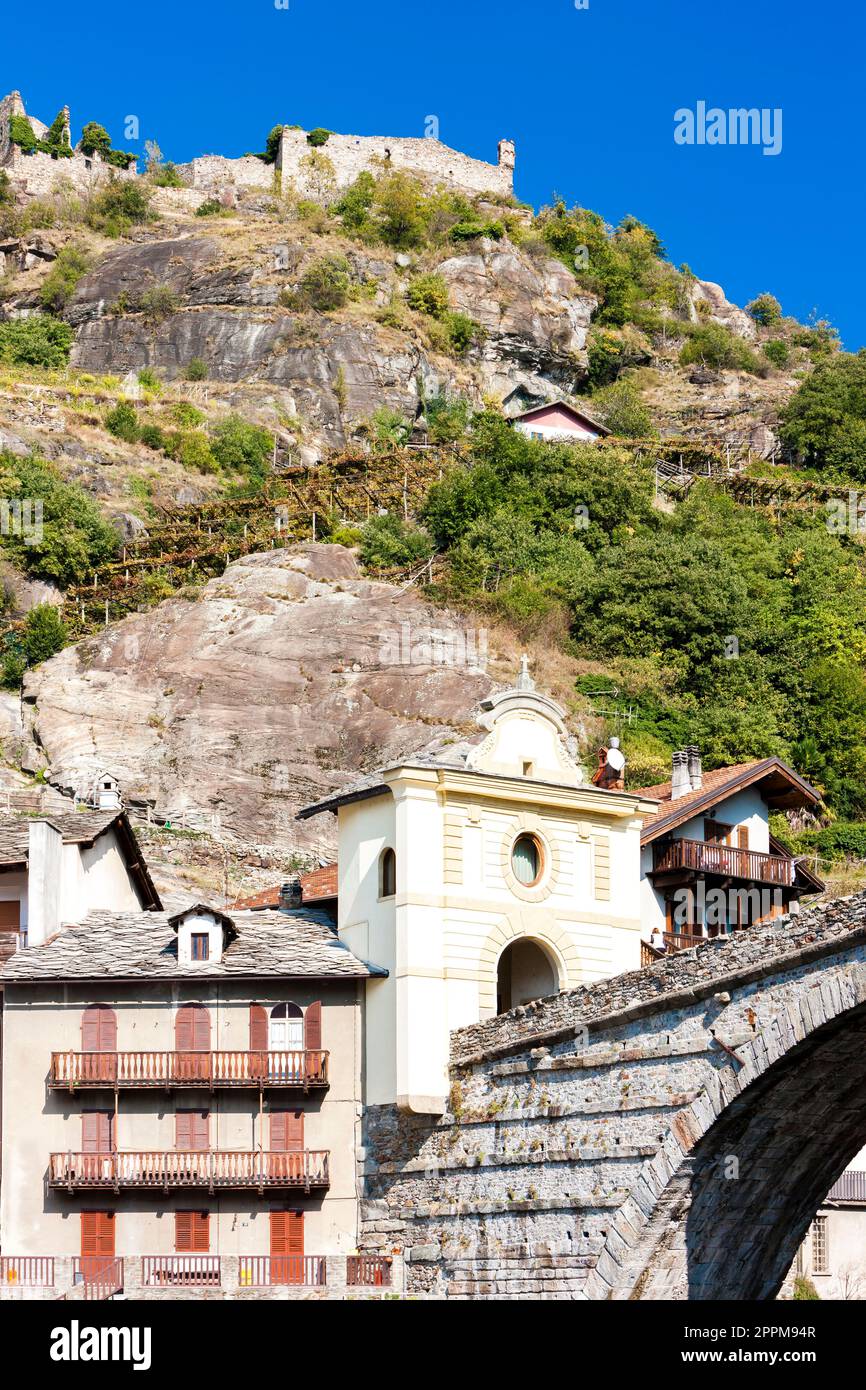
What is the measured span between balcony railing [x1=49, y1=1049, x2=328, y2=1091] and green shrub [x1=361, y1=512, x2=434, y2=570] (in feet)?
132

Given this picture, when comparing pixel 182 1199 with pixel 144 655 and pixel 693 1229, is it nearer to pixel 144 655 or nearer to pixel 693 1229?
pixel 693 1229

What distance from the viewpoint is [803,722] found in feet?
254

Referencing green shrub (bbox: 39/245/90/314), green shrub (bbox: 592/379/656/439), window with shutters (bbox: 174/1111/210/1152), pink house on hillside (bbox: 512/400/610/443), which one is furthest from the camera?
green shrub (bbox: 39/245/90/314)

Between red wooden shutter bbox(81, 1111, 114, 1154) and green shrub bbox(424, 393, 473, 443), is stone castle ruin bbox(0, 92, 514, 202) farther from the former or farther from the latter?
red wooden shutter bbox(81, 1111, 114, 1154)

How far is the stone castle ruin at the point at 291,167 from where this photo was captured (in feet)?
441

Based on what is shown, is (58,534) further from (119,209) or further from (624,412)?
(119,209)

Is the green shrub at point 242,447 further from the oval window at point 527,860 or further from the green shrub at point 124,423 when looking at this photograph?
the oval window at point 527,860

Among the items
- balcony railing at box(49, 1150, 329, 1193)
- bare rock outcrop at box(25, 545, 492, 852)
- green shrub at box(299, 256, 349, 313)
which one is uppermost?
green shrub at box(299, 256, 349, 313)

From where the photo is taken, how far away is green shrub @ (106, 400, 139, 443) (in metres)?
100

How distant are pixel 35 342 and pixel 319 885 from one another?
66.5 m

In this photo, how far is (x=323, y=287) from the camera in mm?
112438

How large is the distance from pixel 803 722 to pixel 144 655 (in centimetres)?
2271

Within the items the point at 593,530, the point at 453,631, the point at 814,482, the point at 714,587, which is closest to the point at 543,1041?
the point at 453,631

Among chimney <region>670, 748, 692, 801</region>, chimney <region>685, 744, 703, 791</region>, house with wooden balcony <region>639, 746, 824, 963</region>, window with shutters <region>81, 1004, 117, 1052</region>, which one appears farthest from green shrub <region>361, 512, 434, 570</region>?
window with shutters <region>81, 1004, 117, 1052</region>
